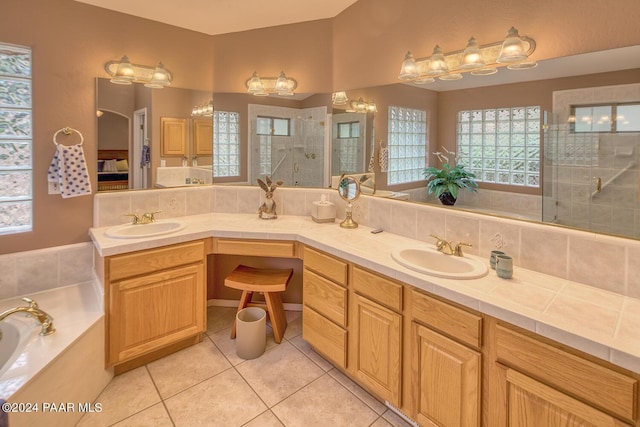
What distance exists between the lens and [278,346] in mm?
2545

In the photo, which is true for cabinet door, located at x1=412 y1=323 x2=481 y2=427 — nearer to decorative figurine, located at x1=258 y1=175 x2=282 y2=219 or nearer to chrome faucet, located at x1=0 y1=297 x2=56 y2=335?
decorative figurine, located at x1=258 y1=175 x2=282 y2=219

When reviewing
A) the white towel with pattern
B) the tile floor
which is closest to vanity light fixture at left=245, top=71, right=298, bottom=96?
the white towel with pattern

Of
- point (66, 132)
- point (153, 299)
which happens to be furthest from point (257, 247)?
point (66, 132)

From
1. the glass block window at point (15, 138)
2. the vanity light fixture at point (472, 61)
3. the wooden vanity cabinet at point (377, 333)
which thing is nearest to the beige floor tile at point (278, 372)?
the wooden vanity cabinet at point (377, 333)

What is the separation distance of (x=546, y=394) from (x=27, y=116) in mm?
3093

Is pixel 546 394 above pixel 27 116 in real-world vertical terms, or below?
below

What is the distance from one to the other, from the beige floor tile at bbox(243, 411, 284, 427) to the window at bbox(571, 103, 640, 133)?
2.08 metres

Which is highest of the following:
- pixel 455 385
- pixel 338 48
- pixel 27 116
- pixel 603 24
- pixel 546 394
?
pixel 338 48

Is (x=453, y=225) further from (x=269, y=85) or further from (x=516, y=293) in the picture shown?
(x=269, y=85)

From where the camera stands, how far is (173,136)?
8.99 ft

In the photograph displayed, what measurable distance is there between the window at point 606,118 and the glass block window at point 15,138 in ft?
10.2

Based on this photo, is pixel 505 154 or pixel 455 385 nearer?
pixel 455 385

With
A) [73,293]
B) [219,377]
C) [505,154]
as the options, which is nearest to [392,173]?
[505,154]

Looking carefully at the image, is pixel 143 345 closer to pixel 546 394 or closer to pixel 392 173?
pixel 392 173
